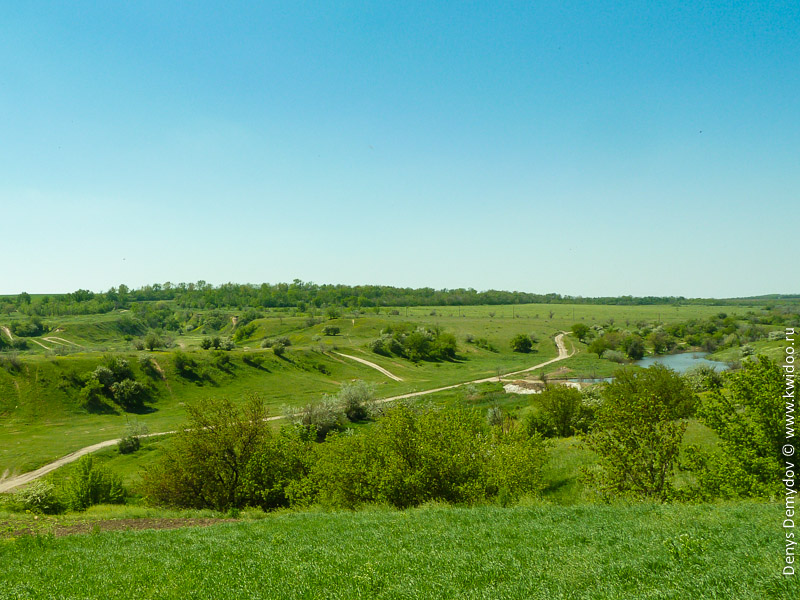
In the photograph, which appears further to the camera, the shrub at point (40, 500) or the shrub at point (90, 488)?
the shrub at point (90, 488)

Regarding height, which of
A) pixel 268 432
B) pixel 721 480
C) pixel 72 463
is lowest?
pixel 72 463

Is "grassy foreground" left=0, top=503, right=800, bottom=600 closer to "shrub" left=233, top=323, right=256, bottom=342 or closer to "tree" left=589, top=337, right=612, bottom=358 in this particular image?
"tree" left=589, top=337, right=612, bottom=358

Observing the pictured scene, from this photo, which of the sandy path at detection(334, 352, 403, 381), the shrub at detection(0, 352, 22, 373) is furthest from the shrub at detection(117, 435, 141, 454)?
the sandy path at detection(334, 352, 403, 381)

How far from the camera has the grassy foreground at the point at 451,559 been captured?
320 inches

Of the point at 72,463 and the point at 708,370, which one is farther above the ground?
the point at 708,370

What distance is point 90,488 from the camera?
34.1 m

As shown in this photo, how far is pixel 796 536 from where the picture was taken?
946 cm

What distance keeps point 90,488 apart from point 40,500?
351 cm

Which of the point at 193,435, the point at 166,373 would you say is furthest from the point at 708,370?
the point at 166,373

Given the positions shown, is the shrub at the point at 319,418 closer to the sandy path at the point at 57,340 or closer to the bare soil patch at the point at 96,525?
→ the bare soil patch at the point at 96,525

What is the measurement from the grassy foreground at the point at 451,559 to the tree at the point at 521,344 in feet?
434

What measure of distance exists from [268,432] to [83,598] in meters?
22.7

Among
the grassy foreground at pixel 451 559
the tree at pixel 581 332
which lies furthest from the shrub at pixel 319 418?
the tree at pixel 581 332

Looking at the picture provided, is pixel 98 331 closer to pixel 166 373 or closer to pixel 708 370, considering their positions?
pixel 166 373
